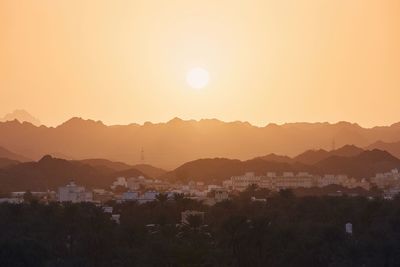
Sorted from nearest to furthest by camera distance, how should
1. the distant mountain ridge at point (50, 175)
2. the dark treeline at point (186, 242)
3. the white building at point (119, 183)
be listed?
the dark treeline at point (186, 242)
the distant mountain ridge at point (50, 175)
the white building at point (119, 183)

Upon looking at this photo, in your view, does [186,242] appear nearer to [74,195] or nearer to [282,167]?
[74,195]

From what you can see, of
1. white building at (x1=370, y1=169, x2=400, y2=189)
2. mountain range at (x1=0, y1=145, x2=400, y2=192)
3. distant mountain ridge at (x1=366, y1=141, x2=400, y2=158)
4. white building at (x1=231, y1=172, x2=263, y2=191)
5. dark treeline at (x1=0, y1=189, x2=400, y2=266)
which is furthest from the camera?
distant mountain ridge at (x1=366, y1=141, x2=400, y2=158)

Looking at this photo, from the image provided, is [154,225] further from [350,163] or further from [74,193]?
[350,163]

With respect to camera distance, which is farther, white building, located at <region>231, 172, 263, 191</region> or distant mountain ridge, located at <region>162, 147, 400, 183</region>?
distant mountain ridge, located at <region>162, 147, 400, 183</region>

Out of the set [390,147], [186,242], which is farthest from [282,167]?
[186,242]

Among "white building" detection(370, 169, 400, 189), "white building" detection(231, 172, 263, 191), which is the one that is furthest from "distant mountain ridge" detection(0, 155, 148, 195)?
"white building" detection(370, 169, 400, 189)

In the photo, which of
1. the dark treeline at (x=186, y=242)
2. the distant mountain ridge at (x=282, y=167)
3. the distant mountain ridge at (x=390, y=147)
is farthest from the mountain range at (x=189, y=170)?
the dark treeline at (x=186, y=242)

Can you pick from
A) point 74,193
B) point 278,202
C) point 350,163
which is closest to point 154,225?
point 278,202

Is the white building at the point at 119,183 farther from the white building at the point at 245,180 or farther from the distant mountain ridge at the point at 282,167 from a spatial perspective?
the white building at the point at 245,180

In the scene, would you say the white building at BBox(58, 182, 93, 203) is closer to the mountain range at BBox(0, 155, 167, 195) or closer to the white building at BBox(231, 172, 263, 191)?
the mountain range at BBox(0, 155, 167, 195)

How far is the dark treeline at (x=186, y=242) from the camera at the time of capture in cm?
3228

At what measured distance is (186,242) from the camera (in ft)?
111

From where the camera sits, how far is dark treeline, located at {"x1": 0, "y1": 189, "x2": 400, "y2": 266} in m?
32.3

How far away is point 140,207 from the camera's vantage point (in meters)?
53.7
